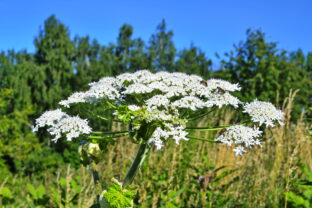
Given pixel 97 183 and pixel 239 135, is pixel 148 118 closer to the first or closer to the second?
pixel 97 183

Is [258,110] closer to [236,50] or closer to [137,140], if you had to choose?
[137,140]

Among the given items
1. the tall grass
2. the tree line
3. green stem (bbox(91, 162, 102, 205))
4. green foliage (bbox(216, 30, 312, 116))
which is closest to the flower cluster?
green stem (bbox(91, 162, 102, 205))

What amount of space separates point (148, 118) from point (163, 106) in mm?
389

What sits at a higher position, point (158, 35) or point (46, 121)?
point (158, 35)

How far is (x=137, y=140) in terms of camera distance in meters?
2.05

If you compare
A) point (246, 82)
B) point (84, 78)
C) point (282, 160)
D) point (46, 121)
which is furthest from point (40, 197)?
point (84, 78)

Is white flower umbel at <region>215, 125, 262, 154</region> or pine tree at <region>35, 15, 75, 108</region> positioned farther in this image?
pine tree at <region>35, 15, 75, 108</region>

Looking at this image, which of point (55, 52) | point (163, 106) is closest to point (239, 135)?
point (163, 106)

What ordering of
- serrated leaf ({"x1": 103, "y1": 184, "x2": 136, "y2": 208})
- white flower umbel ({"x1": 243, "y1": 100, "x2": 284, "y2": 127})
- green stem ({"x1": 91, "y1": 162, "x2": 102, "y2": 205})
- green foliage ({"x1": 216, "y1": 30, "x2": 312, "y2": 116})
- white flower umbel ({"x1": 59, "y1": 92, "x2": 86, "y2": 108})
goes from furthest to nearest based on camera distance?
1. green foliage ({"x1": 216, "y1": 30, "x2": 312, "y2": 116})
2. white flower umbel ({"x1": 59, "y1": 92, "x2": 86, "y2": 108})
3. white flower umbel ({"x1": 243, "y1": 100, "x2": 284, "y2": 127})
4. green stem ({"x1": 91, "y1": 162, "x2": 102, "y2": 205})
5. serrated leaf ({"x1": 103, "y1": 184, "x2": 136, "y2": 208})

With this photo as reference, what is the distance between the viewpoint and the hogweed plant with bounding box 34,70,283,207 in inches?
79.8

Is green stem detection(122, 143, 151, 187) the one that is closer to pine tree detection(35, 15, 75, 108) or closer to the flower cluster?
the flower cluster

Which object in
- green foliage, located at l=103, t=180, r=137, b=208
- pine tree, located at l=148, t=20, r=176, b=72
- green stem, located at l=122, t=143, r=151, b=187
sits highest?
pine tree, located at l=148, t=20, r=176, b=72

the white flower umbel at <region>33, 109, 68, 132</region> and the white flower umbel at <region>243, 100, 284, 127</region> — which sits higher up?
the white flower umbel at <region>243, 100, 284, 127</region>

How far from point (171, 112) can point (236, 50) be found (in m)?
17.8
